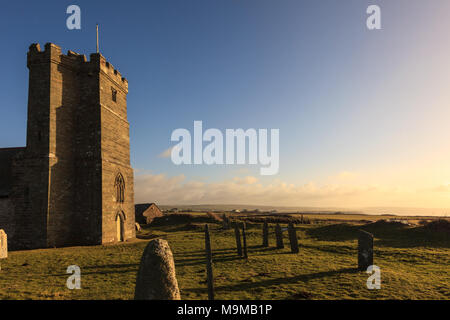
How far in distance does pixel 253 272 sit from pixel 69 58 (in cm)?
2217

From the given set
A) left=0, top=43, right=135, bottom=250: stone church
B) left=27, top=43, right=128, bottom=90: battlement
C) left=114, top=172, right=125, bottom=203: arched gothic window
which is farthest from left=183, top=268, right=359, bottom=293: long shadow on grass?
left=27, top=43, right=128, bottom=90: battlement

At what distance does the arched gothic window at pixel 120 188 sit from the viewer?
2264 centimetres

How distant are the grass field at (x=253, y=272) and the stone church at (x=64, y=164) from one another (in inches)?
93.0

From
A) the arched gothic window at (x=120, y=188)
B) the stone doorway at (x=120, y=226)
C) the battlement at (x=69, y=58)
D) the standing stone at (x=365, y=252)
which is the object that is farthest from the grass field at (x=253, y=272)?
the battlement at (x=69, y=58)

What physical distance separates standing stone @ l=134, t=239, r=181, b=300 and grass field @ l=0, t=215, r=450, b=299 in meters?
2.67

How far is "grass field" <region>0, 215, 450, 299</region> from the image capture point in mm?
8648

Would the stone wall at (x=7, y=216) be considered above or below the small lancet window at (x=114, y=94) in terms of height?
below

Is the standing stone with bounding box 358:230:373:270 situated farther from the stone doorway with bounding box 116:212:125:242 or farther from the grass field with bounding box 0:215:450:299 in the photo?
the stone doorway with bounding box 116:212:125:242

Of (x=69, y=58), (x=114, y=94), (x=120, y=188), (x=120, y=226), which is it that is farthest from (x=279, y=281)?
(x=69, y=58)

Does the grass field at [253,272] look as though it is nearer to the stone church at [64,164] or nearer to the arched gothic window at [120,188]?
the stone church at [64,164]
